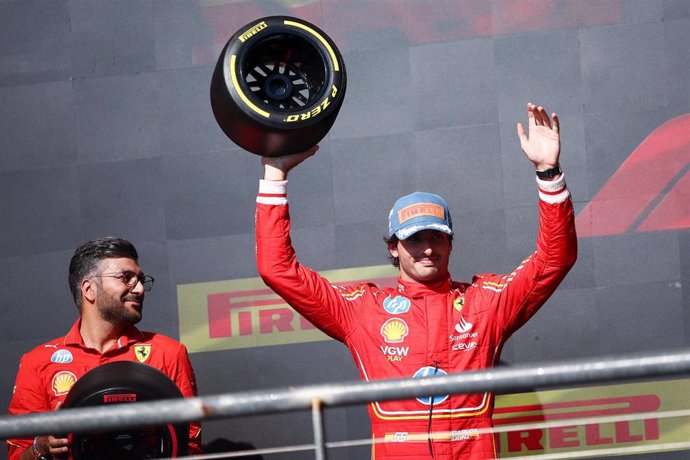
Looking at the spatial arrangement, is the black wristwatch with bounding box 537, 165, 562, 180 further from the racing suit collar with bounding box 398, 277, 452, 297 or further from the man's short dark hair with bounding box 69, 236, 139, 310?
the man's short dark hair with bounding box 69, 236, 139, 310

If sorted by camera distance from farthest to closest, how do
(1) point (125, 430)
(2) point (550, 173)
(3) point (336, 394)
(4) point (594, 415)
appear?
1. (4) point (594, 415)
2. (2) point (550, 173)
3. (1) point (125, 430)
4. (3) point (336, 394)

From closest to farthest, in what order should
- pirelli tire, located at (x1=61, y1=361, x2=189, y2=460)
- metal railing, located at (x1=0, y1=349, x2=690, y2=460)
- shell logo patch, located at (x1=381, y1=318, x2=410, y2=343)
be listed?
1. metal railing, located at (x1=0, y1=349, x2=690, y2=460)
2. pirelli tire, located at (x1=61, y1=361, x2=189, y2=460)
3. shell logo patch, located at (x1=381, y1=318, x2=410, y2=343)

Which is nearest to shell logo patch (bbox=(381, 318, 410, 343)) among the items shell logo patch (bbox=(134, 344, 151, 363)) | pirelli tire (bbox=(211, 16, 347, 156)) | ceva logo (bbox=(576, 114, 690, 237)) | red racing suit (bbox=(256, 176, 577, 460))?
red racing suit (bbox=(256, 176, 577, 460))

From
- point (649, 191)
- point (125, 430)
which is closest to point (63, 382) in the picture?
point (125, 430)

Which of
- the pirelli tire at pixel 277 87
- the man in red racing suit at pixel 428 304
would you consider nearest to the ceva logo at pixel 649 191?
the man in red racing suit at pixel 428 304

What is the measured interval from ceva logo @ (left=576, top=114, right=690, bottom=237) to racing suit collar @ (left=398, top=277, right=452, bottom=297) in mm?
1147

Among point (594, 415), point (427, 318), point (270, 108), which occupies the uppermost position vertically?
point (270, 108)

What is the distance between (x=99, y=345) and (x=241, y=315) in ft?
2.95

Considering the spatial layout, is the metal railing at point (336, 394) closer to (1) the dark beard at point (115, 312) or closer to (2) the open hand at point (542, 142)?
(2) the open hand at point (542, 142)

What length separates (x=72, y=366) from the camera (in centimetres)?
267

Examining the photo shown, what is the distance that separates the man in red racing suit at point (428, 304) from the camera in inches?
92.0

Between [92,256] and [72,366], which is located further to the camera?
[92,256]

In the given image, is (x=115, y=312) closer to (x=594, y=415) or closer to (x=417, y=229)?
(x=417, y=229)

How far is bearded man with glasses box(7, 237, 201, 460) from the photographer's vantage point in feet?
8.60
